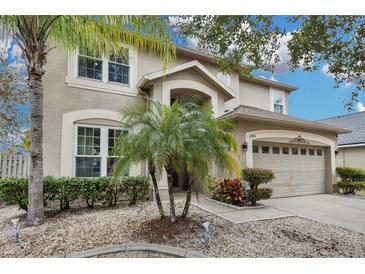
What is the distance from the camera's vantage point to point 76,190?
252 inches

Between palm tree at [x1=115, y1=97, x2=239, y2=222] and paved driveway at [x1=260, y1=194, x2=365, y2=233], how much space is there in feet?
12.7

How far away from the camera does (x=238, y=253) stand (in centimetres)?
382

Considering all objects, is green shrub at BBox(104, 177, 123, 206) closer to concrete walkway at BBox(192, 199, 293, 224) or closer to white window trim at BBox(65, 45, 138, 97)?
concrete walkway at BBox(192, 199, 293, 224)

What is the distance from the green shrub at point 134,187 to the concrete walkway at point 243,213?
2.00 m

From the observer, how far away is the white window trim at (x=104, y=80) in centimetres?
811

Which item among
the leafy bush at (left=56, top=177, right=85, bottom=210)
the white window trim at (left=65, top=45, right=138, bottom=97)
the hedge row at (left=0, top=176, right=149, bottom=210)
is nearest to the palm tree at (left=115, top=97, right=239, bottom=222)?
the hedge row at (left=0, top=176, right=149, bottom=210)

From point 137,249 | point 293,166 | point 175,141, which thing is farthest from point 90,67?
point 293,166

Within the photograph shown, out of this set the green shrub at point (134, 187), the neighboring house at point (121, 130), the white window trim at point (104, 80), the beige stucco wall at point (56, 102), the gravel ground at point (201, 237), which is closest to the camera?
the gravel ground at point (201, 237)

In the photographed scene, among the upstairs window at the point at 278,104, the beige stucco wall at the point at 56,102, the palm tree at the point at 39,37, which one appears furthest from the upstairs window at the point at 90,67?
the upstairs window at the point at 278,104

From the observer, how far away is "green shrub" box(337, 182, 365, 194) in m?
10.2

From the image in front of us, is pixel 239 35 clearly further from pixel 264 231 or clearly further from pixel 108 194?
pixel 108 194

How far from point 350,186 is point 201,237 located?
32.2 feet

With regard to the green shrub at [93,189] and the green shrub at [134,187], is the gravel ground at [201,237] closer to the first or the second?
the green shrub at [93,189]
